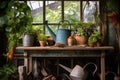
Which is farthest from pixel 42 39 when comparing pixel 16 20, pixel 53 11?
pixel 53 11

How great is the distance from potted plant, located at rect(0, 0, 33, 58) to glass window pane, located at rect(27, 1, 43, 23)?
0.74 feet

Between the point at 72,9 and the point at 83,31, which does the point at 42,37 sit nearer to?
the point at 83,31

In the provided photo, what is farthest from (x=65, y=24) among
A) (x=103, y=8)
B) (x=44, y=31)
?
(x=103, y=8)

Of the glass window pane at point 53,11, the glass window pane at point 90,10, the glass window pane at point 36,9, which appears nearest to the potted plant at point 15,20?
the glass window pane at point 36,9

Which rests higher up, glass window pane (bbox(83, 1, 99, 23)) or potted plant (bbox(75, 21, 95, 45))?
glass window pane (bbox(83, 1, 99, 23))

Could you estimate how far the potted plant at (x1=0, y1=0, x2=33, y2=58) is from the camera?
3.78 meters

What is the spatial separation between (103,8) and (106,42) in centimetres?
50

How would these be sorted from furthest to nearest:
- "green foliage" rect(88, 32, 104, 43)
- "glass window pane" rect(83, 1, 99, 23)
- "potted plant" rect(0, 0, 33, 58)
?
"glass window pane" rect(83, 1, 99, 23)
"potted plant" rect(0, 0, 33, 58)
"green foliage" rect(88, 32, 104, 43)

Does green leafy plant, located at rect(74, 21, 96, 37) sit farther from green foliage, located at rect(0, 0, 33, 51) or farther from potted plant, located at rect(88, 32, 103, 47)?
green foliage, located at rect(0, 0, 33, 51)

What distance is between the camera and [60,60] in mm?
4023

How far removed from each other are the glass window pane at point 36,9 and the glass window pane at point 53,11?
105 mm

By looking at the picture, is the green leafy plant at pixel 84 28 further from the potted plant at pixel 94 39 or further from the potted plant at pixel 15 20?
the potted plant at pixel 15 20

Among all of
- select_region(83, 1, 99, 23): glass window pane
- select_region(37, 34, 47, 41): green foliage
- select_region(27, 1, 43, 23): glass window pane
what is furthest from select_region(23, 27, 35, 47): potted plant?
select_region(83, 1, 99, 23): glass window pane

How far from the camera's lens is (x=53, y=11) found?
4.05 meters
